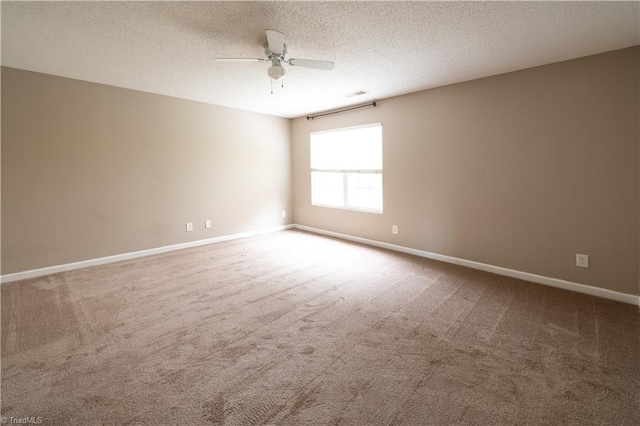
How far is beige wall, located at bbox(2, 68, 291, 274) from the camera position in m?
3.43

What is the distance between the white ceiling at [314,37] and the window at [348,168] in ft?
4.42

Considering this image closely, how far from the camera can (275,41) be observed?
8.02 ft

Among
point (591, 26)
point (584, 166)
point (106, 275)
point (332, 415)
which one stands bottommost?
point (332, 415)

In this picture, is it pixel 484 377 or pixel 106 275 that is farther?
pixel 106 275

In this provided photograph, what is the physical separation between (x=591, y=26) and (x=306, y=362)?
3.42m

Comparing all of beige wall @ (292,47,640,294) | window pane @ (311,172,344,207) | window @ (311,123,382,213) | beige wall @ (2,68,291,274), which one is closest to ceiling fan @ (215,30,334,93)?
beige wall @ (292,47,640,294)

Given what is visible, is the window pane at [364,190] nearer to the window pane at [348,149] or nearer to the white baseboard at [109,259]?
the window pane at [348,149]

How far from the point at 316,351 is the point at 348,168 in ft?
12.4

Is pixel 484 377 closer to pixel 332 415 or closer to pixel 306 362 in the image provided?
pixel 332 415

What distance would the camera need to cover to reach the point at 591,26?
91.9 inches

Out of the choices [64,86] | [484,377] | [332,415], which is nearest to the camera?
[332,415]

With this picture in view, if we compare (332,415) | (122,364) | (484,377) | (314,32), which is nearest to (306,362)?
Result: (332,415)

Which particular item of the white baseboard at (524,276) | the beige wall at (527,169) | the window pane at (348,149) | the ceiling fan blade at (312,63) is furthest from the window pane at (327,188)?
the ceiling fan blade at (312,63)

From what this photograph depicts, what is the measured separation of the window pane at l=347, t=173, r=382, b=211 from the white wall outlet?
101 inches
